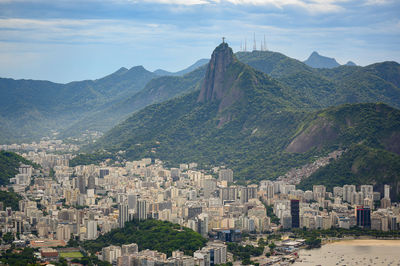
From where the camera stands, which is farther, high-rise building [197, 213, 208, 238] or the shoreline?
the shoreline

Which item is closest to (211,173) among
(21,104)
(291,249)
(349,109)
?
(349,109)

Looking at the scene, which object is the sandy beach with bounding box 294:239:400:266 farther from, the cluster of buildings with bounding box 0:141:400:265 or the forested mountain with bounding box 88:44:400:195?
the forested mountain with bounding box 88:44:400:195

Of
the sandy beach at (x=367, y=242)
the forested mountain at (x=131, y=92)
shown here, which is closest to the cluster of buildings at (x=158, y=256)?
the sandy beach at (x=367, y=242)

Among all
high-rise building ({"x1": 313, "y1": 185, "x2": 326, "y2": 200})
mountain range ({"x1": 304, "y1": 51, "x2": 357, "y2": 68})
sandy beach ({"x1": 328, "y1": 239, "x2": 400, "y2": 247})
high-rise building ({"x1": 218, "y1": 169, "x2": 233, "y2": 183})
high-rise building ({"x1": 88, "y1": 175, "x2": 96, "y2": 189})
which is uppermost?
mountain range ({"x1": 304, "y1": 51, "x2": 357, "y2": 68})

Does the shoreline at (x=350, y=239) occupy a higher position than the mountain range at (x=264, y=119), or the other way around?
the mountain range at (x=264, y=119)

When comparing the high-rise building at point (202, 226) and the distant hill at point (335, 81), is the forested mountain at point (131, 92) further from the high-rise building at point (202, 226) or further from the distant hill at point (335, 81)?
the high-rise building at point (202, 226)

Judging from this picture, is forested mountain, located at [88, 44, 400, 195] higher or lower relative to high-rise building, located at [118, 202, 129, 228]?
higher

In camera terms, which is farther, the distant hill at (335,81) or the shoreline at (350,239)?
the distant hill at (335,81)

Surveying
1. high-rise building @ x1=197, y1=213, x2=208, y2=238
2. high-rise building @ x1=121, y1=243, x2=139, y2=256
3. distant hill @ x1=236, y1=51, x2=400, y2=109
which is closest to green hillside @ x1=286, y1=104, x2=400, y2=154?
distant hill @ x1=236, y1=51, x2=400, y2=109
